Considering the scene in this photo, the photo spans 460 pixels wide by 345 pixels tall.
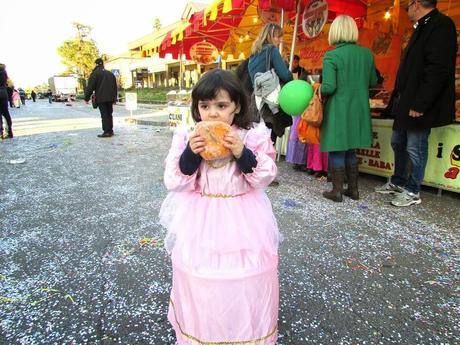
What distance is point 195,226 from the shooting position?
124 cm

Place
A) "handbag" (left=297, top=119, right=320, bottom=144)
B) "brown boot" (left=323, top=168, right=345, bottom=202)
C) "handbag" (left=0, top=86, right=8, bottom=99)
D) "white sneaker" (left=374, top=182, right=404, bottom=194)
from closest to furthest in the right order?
"brown boot" (left=323, top=168, right=345, bottom=202), "handbag" (left=297, top=119, right=320, bottom=144), "white sneaker" (left=374, top=182, right=404, bottom=194), "handbag" (left=0, top=86, right=8, bottom=99)

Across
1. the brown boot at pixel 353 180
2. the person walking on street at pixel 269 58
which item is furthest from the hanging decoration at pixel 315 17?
the brown boot at pixel 353 180

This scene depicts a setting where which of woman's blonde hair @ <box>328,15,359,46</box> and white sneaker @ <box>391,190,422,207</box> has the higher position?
woman's blonde hair @ <box>328,15,359,46</box>

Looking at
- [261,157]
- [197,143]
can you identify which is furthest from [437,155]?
[197,143]

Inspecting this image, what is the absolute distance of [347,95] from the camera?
128 inches

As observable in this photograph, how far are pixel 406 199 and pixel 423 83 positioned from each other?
122 centimetres

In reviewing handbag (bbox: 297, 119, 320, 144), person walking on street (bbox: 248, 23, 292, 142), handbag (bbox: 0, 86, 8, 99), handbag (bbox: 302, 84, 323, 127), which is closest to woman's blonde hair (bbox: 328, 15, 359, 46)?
handbag (bbox: 302, 84, 323, 127)

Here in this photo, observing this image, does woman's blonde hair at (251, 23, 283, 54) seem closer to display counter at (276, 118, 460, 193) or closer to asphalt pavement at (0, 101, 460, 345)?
asphalt pavement at (0, 101, 460, 345)

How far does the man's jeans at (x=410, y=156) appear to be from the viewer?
318 centimetres

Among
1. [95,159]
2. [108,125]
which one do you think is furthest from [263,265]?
[108,125]

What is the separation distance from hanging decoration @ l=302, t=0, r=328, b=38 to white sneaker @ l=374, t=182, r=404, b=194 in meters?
2.44

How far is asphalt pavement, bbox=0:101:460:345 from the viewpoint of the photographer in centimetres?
163

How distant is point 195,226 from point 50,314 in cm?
114

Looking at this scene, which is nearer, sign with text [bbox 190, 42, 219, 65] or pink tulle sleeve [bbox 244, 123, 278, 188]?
pink tulle sleeve [bbox 244, 123, 278, 188]
